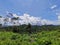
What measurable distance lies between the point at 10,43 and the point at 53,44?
190 inches

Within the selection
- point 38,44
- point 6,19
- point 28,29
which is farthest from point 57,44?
point 6,19

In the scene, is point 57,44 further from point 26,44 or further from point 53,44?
point 26,44

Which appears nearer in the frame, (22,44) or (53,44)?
(53,44)

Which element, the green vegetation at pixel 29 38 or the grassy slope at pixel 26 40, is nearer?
the grassy slope at pixel 26 40

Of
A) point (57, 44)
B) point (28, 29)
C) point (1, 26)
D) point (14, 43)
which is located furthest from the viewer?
point (1, 26)

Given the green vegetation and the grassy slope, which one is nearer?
the grassy slope

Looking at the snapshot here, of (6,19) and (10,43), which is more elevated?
(6,19)

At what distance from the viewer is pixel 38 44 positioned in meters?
21.4

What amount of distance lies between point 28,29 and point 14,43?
4616 cm

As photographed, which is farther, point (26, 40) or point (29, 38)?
point (29, 38)

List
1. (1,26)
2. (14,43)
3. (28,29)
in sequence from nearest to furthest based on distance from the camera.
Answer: (14,43) < (28,29) < (1,26)

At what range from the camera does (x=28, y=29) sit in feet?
225

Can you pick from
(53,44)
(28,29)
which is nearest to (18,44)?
(53,44)

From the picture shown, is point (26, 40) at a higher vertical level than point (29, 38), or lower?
lower
